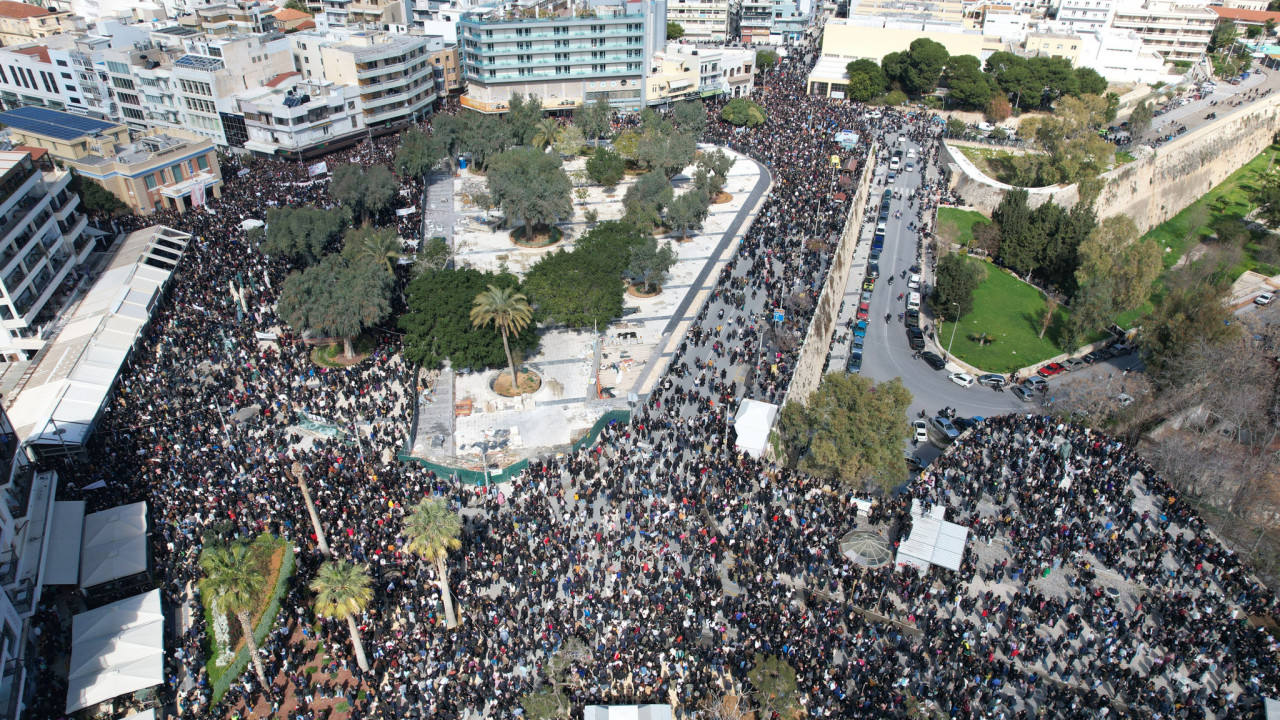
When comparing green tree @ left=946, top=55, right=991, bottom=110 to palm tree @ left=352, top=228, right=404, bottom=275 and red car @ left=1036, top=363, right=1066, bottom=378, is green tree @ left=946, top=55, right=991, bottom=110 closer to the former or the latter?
red car @ left=1036, top=363, right=1066, bottom=378

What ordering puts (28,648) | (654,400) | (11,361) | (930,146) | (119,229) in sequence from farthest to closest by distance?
(930,146), (119,229), (11,361), (654,400), (28,648)

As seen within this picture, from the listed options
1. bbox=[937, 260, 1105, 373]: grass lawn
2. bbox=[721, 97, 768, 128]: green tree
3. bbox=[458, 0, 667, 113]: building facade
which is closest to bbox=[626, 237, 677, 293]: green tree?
bbox=[937, 260, 1105, 373]: grass lawn

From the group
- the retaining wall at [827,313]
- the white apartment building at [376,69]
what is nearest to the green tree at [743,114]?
the retaining wall at [827,313]

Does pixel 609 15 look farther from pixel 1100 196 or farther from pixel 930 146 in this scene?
pixel 1100 196

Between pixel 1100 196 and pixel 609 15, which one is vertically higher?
pixel 609 15

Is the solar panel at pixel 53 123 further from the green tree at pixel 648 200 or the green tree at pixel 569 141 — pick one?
the green tree at pixel 648 200

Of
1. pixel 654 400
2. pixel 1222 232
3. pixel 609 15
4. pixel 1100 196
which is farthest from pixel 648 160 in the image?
pixel 1222 232
